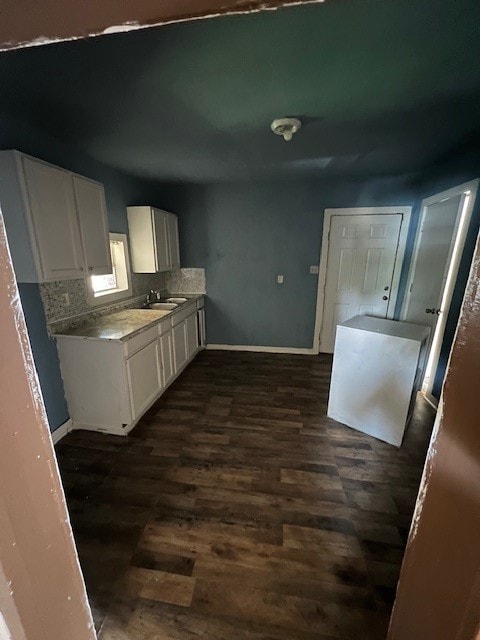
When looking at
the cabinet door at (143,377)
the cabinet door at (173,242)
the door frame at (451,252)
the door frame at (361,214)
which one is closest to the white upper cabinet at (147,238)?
the cabinet door at (173,242)

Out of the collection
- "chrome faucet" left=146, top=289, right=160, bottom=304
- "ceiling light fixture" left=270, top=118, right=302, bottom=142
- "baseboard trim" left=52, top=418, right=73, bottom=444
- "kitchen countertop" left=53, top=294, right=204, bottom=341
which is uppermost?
"ceiling light fixture" left=270, top=118, right=302, bottom=142

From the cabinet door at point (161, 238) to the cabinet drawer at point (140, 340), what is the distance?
109 centimetres

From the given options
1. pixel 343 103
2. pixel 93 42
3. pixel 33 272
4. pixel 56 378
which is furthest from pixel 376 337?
pixel 56 378

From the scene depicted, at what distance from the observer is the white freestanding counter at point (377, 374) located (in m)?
1.97

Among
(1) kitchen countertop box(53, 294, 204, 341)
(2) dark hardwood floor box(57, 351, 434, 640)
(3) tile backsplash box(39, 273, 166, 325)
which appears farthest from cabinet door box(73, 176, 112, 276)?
(2) dark hardwood floor box(57, 351, 434, 640)

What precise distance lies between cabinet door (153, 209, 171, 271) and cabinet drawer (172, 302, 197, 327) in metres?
0.60

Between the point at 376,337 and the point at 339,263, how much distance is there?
188 centimetres

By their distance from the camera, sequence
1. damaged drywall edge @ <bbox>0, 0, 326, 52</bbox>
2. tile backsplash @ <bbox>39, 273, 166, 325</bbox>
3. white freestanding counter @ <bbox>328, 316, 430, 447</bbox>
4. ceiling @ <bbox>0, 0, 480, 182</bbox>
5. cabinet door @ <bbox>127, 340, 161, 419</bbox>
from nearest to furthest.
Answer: damaged drywall edge @ <bbox>0, 0, 326, 52</bbox> → ceiling @ <bbox>0, 0, 480, 182</bbox> → white freestanding counter @ <bbox>328, 316, 430, 447</bbox> → tile backsplash @ <bbox>39, 273, 166, 325</bbox> → cabinet door @ <bbox>127, 340, 161, 419</bbox>

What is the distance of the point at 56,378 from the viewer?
2.19m

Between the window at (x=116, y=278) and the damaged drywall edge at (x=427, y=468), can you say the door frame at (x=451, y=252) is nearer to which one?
the damaged drywall edge at (x=427, y=468)

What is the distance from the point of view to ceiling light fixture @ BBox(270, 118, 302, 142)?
1.78 metres

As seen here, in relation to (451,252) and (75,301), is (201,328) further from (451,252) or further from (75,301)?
(451,252)

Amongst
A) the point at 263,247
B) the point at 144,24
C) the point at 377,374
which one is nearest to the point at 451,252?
the point at 377,374

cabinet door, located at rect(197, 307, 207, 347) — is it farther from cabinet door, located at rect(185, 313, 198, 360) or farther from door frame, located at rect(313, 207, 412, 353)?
door frame, located at rect(313, 207, 412, 353)
